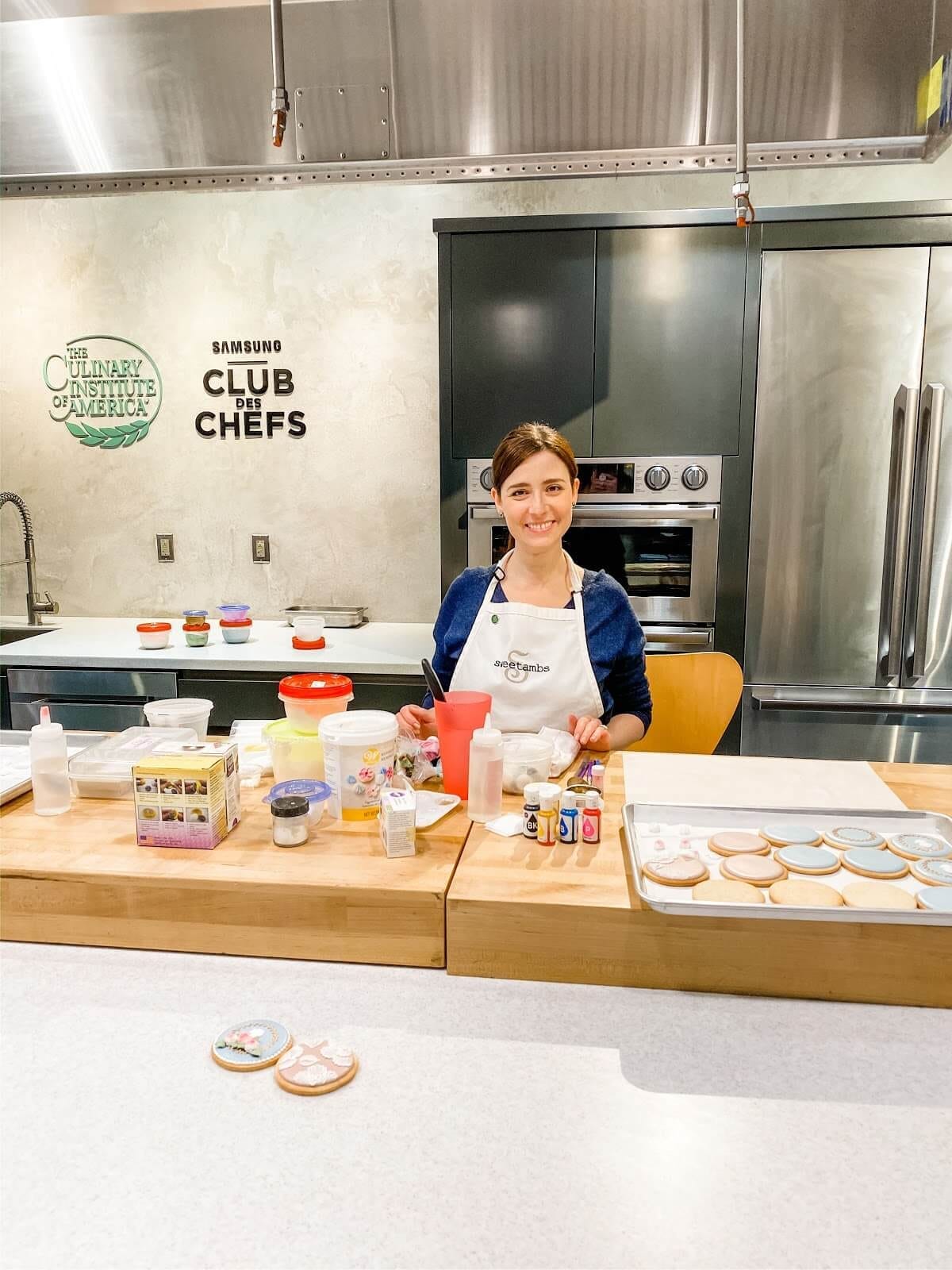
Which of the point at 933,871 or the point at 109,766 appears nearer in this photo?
the point at 933,871

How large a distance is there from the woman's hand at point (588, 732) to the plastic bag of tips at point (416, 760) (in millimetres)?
313

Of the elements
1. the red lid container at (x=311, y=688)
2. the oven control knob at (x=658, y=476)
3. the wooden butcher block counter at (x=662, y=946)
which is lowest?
the wooden butcher block counter at (x=662, y=946)

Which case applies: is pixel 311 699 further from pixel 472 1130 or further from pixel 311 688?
pixel 472 1130

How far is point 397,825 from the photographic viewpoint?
1314 millimetres

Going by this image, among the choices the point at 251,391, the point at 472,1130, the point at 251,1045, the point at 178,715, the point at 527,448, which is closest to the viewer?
the point at 472,1130

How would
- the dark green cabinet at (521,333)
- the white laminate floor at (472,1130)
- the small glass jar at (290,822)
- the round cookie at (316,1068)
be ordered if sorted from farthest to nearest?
1. the dark green cabinet at (521,333)
2. the small glass jar at (290,822)
3. the round cookie at (316,1068)
4. the white laminate floor at (472,1130)

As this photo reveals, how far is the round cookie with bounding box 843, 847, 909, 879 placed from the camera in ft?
4.00

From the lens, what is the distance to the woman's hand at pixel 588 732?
182cm

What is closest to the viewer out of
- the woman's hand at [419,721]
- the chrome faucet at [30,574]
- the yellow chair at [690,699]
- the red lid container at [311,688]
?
the red lid container at [311,688]

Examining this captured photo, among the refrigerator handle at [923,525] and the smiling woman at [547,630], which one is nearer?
the smiling woman at [547,630]

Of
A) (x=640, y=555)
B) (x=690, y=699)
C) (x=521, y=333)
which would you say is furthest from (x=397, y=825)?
(x=521, y=333)

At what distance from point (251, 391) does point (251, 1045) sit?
322 centimetres

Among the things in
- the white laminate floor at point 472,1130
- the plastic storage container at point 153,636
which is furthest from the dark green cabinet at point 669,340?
the white laminate floor at point 472,1130

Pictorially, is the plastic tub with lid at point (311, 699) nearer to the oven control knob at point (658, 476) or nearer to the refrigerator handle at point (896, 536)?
the oven control knob at point (658, 476)
